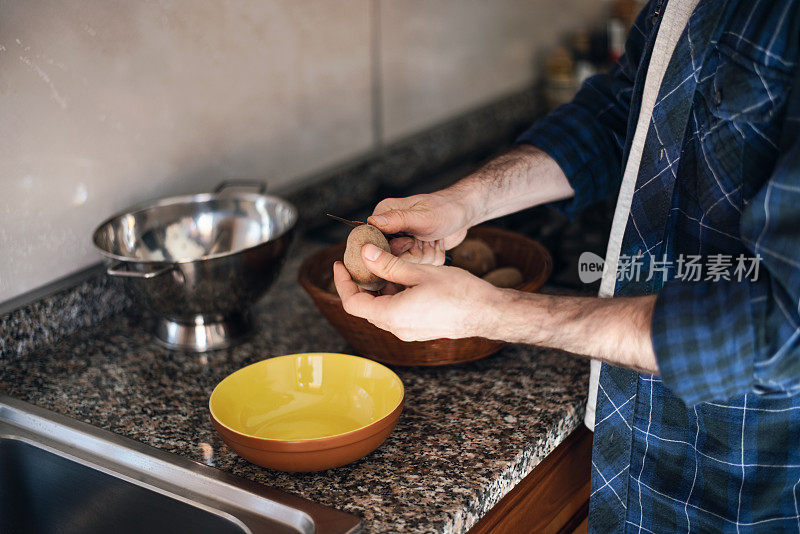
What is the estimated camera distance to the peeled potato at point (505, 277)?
121cm

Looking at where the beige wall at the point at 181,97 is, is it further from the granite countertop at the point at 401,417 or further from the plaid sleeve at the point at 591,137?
the plaid sleeve at the point at 591,137

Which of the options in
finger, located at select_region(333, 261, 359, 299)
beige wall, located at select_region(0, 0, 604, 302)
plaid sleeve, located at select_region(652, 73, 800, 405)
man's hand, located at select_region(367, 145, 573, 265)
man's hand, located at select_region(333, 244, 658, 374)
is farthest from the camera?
beige wall, located at select_region(0, 0, 604, 302)

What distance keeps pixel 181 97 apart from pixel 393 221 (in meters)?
0.60

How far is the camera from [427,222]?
3.47 ft

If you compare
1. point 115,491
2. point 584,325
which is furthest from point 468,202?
point 115,491

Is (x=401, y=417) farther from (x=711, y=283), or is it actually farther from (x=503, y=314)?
(x=711, y=283)

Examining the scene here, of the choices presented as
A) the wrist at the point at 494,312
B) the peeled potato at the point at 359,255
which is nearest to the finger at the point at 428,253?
the peeled potato at the point at 359,255

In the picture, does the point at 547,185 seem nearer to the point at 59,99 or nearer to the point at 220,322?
the point at 220,322

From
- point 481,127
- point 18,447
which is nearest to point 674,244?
point 18,447

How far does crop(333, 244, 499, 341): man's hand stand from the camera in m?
0.86

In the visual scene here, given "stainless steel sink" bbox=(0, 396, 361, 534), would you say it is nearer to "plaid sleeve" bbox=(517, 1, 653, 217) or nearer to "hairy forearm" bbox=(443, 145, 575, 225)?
"hairy forearm" bbox=(443, 145, 575, 225)

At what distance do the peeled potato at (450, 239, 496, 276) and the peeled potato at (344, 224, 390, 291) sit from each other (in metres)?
0.27

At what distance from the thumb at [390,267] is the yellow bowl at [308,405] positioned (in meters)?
0.16

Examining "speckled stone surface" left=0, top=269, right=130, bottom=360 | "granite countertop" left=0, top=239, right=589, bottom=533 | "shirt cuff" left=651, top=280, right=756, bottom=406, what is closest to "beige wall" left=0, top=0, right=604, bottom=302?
"speckled stone surface" left=0, top=269, right=130, bottom=360
